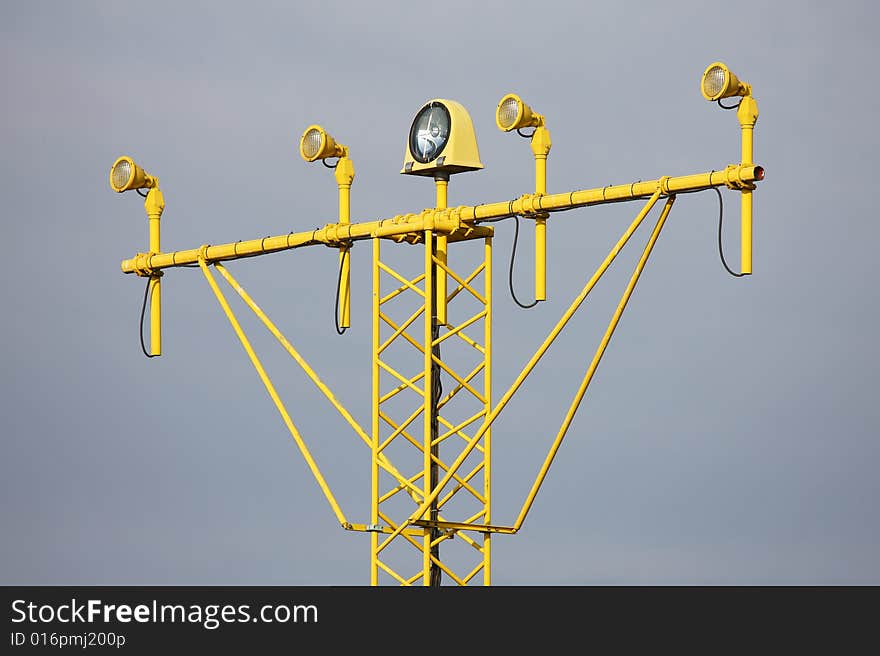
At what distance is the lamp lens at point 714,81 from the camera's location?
34.7 m

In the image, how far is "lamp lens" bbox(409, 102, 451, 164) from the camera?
39.2 metres

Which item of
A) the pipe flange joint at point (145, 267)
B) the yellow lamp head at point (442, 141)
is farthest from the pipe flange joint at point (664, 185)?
the pipe flange joint at point (145, 267)

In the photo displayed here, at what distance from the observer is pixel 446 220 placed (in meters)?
38.7

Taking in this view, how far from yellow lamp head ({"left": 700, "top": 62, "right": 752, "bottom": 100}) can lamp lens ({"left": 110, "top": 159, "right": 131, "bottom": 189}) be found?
13.0m

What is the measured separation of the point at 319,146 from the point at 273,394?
4.29 m

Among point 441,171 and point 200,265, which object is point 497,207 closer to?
point 441,171

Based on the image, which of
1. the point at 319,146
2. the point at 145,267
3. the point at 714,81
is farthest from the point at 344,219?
the point at 714,81

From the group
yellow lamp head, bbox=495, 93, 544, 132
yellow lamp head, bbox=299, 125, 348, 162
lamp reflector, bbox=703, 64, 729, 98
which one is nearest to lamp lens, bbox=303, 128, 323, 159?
yellow lamp head, bbox=299, 125, 348, 162

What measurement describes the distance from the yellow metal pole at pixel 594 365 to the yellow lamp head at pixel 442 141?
419 cm

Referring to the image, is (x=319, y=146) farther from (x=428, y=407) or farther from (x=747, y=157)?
(x=747, y=157)

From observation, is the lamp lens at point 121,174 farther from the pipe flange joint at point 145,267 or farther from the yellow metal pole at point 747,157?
the yellow metal pole at point 747,157

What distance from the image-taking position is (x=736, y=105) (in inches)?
1377

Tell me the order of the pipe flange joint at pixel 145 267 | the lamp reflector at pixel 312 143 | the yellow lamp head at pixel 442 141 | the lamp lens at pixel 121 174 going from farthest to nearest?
the lamp lens at pixel 121 174, the pipe flange joint at pixel 145 267, the lamp reflector at pixel 312 143, the yellow lamp head at pixel 442 141
